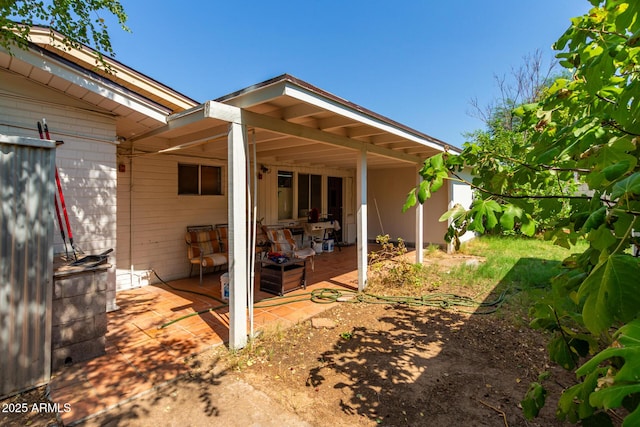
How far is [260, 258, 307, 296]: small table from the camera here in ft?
17.1

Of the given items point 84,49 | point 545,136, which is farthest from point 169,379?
point 84,49

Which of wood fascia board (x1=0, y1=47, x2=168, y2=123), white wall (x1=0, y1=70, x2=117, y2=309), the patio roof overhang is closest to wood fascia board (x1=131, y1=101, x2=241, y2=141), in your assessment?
the patio roof overhang

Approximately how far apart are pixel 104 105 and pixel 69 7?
46.6 inches

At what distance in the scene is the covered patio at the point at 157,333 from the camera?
8.64 ft

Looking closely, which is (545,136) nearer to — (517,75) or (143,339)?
(143,339)

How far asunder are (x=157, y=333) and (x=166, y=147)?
339 cm

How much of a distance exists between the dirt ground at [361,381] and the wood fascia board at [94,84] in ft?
10.6

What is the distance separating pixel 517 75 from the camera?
1933 centimetres

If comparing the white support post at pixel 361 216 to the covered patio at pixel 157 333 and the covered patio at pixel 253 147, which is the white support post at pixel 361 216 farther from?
the covered patio at pixel 157 333

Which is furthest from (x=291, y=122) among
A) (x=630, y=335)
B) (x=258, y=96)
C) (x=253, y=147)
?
(x=630, y=335)

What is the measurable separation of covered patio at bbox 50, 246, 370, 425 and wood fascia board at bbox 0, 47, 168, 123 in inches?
108

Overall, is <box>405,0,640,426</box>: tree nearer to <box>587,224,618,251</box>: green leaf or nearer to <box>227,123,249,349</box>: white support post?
<box>587,224,618,251</box>: green leaf

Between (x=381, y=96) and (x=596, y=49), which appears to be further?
(x=381, y=96)

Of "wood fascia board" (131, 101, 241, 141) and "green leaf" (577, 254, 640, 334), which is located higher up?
→ "wood fascia board" (131, 101, 241, 141)
